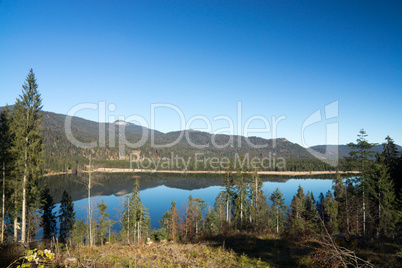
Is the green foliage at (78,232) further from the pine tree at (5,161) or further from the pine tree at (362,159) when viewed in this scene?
the pine tree at (362,159)

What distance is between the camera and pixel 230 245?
11711 mm

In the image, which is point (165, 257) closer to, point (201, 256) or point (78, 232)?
point (201, 256)

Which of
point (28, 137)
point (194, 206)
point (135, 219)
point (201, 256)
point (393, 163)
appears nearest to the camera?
point (201, 256)

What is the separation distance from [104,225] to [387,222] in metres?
34.4

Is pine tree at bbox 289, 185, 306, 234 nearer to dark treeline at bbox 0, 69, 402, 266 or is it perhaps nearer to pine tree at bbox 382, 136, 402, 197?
dark treeline at bbox 0, 69, 402, 266

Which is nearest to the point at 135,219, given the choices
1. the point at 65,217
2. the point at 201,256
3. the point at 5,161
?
the point at 65,217

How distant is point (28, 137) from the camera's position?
673 inches

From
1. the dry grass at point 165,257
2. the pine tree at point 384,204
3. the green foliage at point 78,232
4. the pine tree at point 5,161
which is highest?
the pine tree at point 5,161

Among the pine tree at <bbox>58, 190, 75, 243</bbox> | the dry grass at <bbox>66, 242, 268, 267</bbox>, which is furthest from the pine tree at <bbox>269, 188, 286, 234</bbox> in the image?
the pine tree at <bbox>58, 190, 75, 243</bbox>

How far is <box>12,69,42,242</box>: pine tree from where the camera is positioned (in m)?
17.0

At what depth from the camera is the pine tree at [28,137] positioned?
1697 centimetres

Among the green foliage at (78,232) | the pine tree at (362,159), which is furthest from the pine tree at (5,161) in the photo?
the pine tree at (362,159)

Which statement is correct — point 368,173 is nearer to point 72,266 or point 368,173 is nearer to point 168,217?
point 72,266

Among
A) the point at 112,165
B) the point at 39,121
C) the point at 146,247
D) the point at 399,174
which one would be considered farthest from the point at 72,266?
the point at 112,165
